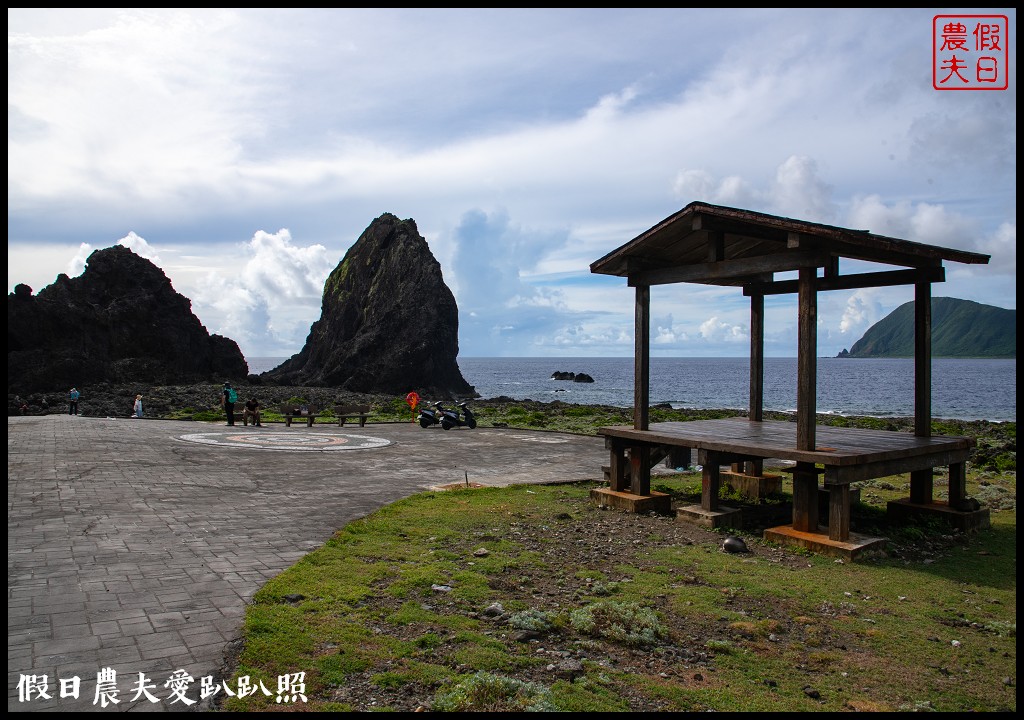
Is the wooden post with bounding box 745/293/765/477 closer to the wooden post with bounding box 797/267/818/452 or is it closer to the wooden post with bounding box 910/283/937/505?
the wooden post with bounding box 910/283/937/505

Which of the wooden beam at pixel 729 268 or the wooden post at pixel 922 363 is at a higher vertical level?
the wooden beam at pixel 729 268

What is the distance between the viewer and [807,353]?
856 centimetres

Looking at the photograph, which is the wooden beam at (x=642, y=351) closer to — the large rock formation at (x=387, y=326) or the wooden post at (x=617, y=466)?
the wooden post at (x=617, y=466)

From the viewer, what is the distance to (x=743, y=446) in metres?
8.95

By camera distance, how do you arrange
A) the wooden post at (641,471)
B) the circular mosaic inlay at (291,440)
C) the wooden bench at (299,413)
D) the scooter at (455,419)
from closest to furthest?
the wooden post at (641,471), the circular mosaic inlay at (291,440), the scooter at (455,419), the wooden bench at (299,413)

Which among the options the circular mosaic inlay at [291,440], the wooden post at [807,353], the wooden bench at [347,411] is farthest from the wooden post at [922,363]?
the wooden bench at [347,411]

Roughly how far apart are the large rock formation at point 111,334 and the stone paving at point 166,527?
46535 mm

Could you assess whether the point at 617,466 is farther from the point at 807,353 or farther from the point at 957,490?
the point at 957,490

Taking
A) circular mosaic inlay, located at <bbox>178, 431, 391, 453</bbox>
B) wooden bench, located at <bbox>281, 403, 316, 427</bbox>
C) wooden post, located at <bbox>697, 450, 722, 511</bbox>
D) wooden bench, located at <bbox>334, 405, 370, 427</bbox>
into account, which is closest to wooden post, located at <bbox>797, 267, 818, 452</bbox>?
wooden post, located at <bbox>697, 450, 722, 511</bbox>

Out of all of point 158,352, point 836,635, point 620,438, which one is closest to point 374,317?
point 158,352

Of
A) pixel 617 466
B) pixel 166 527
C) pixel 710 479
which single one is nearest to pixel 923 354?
pixel 710 479

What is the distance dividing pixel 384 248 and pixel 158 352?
3680 centimetres

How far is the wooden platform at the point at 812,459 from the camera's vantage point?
8039 mm

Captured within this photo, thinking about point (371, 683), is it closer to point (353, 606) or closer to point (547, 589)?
point (353, 606)
